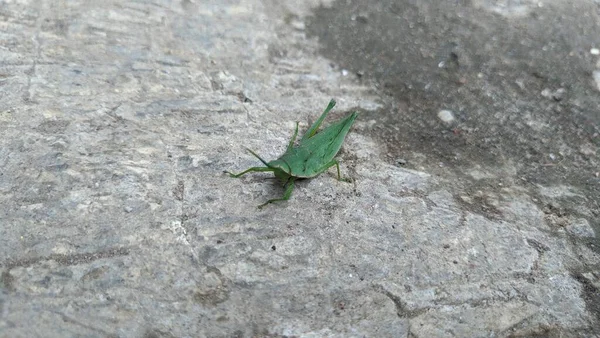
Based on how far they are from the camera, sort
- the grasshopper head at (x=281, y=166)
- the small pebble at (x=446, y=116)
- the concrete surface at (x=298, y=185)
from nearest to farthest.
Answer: the concrete surface at (x=298, y=185)
the grasshopper head at (x=281, y=166)
the small pebble at (x=446, y=116)

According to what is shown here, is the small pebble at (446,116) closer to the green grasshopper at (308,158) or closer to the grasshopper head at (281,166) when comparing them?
the green grasshopper at (308,158)

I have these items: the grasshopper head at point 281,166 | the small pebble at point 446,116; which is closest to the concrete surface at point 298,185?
the small pebble at point 446,116

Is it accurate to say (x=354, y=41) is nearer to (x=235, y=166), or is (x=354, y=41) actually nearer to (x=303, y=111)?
(x=303, y=111)

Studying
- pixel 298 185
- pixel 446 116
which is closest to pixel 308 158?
pixel 298 185

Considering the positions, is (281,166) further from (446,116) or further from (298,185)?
(446,116)

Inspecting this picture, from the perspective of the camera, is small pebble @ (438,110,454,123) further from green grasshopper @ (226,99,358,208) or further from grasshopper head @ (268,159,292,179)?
grasshopper head @ (268,159,292,179)
